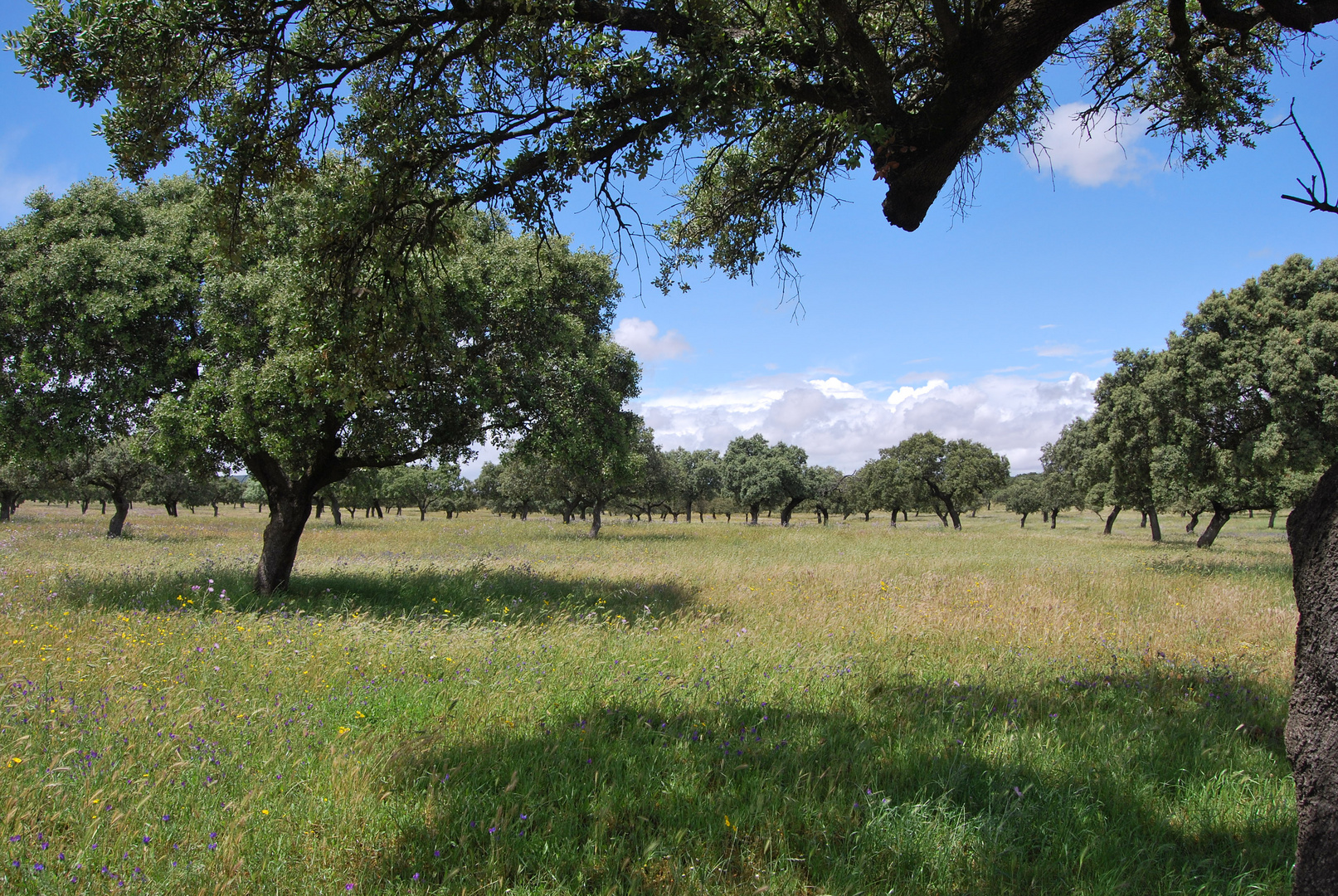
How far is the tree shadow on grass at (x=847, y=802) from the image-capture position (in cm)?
348

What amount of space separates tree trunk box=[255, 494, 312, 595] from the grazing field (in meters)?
1.70

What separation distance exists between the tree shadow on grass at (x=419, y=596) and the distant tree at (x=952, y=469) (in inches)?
1964

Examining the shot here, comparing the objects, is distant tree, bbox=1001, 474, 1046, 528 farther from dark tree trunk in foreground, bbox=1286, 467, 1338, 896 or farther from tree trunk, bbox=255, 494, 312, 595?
dark tree trunk in foreground, bbox=1286, 467, 1338, 896

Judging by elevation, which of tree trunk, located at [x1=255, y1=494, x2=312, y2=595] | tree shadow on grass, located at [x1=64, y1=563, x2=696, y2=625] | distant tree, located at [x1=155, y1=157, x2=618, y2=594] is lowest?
tree shadow on grass, located at [x1=64, y1=563, x2=696, y2=625]

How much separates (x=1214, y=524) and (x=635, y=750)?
37.6 meters

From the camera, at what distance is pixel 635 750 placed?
486 centimetres

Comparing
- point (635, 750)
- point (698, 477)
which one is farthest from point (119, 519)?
point (698, 477)

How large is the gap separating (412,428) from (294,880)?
956 cm

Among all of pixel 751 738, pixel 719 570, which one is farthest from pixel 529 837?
pixel 719 570

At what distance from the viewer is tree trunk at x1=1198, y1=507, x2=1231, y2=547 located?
29.7 metres

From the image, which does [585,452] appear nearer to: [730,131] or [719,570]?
[719,570]

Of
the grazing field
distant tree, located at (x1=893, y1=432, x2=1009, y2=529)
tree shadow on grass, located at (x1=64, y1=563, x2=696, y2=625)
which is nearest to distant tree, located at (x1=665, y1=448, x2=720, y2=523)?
distant tree, located at (x1=893, y1=432, x2=1009, y2=529)

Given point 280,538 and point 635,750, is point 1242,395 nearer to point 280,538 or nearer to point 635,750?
point 635,750

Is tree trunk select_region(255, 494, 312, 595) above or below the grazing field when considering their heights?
above
